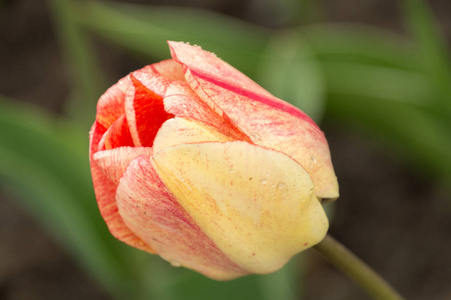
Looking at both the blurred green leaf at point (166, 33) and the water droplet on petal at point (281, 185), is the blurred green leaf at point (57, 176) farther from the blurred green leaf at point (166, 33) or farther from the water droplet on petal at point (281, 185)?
the water droplet on petal at point (281, 185)

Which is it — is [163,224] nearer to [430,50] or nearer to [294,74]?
[294,74]

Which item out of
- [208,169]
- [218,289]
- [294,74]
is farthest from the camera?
[294,74]

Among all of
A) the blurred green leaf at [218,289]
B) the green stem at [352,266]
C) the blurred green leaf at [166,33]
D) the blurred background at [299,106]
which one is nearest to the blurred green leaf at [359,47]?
the blurred background at [299,106]

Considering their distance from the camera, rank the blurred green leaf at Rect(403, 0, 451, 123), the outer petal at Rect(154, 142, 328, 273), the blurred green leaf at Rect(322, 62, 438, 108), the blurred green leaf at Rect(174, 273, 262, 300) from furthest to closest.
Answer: the blurred green leaf at Rect(322, 62, 438, 108) → the blurred green leaf at Rect(403, 0, 451, 123) → the blurred green leaf at Rect(174, 273, 262, 300) → the outer petal at Rect(154, 142, 328, 273)

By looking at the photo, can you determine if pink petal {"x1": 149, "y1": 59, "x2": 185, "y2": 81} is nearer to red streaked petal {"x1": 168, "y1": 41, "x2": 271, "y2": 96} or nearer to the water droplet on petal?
red streaked petal {"x1": 168, "y1": 41, "x2": 271, "y2": 96}

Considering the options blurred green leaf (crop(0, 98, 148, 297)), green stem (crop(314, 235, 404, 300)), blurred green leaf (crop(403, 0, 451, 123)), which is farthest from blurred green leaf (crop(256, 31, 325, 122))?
green stem (crop(314, 235, 404, 300))

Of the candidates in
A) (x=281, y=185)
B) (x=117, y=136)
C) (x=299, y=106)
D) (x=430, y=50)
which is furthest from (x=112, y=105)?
(x=430, y=50)
